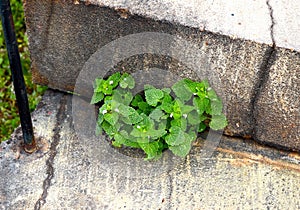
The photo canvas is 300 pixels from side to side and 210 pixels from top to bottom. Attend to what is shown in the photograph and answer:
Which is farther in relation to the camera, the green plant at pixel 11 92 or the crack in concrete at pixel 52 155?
the green plant at pixel 11 92

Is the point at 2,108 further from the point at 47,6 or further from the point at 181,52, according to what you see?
the point at 181,52

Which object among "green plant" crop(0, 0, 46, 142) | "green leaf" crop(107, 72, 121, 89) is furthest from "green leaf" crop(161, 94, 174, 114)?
"green plant" crop(0, 0, 46, 142)

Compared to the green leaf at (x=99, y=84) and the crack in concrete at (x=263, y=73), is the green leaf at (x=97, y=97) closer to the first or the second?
the green leaf at (x=99, y=84)

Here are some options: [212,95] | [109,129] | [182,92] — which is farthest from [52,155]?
[212,95]

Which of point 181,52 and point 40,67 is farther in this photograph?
point 40,67

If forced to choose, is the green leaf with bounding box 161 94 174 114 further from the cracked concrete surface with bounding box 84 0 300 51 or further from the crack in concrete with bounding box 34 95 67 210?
the crack in concrete with bounding box 34 95 67 210

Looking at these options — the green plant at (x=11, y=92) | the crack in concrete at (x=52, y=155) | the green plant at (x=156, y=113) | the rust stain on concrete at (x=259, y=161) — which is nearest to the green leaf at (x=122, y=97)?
the green plant at (x=156, y=113)

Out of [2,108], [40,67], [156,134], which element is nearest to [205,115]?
[156,134]
